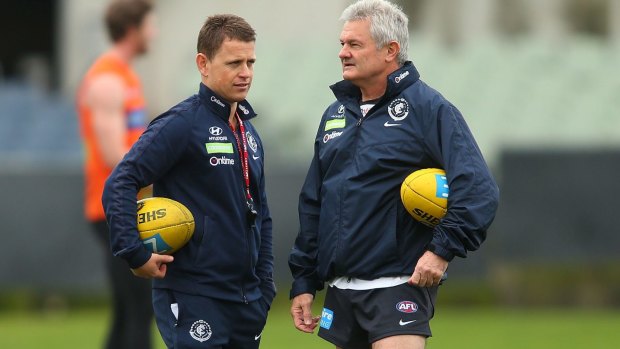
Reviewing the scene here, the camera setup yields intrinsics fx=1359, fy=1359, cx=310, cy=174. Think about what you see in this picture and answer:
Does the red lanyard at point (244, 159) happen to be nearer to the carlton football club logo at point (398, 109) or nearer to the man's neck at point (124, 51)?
the carlton football club logo at point (398, 109)

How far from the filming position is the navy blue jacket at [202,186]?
5.74 meters

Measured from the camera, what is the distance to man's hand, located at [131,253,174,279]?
568 cm

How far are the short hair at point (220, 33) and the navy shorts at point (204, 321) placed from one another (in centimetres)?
106

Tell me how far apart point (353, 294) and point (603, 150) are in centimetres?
851

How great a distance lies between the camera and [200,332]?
576 cm

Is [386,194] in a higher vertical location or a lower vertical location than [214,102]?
lower

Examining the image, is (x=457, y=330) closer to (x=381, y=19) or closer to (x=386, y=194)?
(x=386, y=194)

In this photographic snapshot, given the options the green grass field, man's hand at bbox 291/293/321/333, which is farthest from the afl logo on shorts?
the green grass field

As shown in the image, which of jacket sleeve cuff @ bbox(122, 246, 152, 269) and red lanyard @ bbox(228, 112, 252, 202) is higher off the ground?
red lanyard @ bbox(228, 112, 252, 202)

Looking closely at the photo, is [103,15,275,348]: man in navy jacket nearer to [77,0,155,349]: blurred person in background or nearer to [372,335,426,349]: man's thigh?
[372,335,426,349]: man's thigh

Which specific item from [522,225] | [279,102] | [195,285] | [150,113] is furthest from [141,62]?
[195,285]

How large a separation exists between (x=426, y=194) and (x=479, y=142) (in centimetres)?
1061

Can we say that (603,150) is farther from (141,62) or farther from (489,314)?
(141,62)

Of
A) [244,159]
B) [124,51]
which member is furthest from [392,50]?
[124,51]
